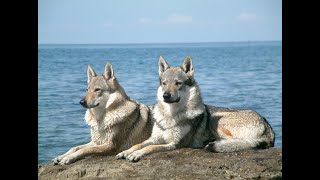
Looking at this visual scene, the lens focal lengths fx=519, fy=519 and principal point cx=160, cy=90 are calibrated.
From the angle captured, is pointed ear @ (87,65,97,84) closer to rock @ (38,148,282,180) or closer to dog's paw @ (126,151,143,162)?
rock @ (38,148,282,180)

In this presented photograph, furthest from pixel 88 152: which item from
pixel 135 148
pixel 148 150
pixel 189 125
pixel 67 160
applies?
pixel 189 125

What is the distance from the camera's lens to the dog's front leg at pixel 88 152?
7.90 m

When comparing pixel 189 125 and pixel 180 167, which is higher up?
pixel 189 125

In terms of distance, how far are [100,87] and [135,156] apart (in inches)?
49.3

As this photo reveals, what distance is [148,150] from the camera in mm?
7898

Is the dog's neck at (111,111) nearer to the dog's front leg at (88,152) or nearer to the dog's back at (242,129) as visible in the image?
the dog's front leg at (88,152)

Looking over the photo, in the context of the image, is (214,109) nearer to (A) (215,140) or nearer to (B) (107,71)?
(A) (215,140)

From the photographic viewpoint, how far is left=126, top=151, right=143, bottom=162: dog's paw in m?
7.71

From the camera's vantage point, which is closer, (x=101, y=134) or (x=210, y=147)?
(x=210, y=147)

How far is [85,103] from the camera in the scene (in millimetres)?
7895

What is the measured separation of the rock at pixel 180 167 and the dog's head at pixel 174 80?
90cm

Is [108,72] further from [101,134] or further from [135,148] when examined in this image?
[135,148]
